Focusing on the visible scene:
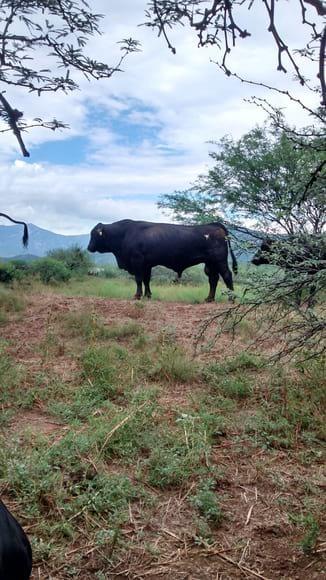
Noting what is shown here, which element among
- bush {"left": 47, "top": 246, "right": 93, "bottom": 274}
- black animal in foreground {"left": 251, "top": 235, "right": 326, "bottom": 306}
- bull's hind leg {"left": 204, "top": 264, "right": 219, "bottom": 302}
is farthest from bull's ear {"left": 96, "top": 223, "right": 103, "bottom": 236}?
black animal in foreground {"left": 251, "top": 235, "right": 326, "bottom": 306}

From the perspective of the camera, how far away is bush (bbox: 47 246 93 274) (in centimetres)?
1588

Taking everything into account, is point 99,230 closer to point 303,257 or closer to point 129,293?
point 129,293

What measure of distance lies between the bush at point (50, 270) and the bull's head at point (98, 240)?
2.50 meters

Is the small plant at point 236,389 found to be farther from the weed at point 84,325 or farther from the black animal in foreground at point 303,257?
the weed at point 84,325

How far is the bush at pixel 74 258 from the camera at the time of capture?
15880mm

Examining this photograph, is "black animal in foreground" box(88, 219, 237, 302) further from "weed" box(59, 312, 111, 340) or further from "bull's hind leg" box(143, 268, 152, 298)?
"weed" box(59, 312, 111, 340)

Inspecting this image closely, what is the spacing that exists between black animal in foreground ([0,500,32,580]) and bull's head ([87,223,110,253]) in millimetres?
9515

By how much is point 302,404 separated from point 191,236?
682cm

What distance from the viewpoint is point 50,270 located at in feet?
45.9

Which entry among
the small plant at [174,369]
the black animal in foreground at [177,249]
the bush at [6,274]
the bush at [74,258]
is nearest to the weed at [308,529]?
the small plant at [174,369]

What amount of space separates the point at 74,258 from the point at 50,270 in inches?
98.7

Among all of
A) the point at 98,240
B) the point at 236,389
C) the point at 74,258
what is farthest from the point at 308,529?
the point at 74,258

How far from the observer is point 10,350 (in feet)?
20.5

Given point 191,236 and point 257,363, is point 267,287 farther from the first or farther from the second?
point 191,236
